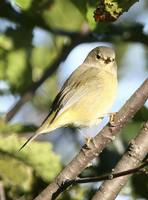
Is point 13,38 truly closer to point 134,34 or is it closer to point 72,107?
point 72,107

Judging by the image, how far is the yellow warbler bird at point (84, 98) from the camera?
409cm

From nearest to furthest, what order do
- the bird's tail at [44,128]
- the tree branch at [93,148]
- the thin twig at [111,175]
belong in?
the thin twig at [111,175]
the tree branch at [93,148]
the bird's tail at [44,128]

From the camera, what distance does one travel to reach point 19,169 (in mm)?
3363

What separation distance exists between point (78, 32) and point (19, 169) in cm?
106

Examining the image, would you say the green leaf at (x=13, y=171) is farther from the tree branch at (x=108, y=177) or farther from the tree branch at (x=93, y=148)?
the tree branch at (x=108, y=177)

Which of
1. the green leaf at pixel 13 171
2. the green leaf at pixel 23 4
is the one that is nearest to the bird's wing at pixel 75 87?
the green leaf at pixel 13 171

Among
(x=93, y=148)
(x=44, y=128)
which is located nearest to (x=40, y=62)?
(x=44, y=128)

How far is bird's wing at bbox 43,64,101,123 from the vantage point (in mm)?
4168

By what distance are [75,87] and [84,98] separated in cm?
11

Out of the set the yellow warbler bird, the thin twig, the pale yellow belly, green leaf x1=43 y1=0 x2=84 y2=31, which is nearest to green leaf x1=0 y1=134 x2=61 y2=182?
the yellow warbler bird

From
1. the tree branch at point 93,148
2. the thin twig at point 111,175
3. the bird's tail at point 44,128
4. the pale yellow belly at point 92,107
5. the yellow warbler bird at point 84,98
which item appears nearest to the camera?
the thin twig at point 111,175

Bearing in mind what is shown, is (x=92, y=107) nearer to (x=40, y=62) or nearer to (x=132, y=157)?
(x=40, y=62)

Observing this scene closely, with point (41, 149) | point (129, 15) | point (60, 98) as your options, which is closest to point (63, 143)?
point (60, 98)

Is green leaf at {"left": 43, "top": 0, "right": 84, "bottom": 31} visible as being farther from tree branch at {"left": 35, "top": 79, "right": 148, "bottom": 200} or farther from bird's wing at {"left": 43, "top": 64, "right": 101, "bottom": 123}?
tree branch at {"left": 35, "top": 79, "right": 148, "bottom": 200}
